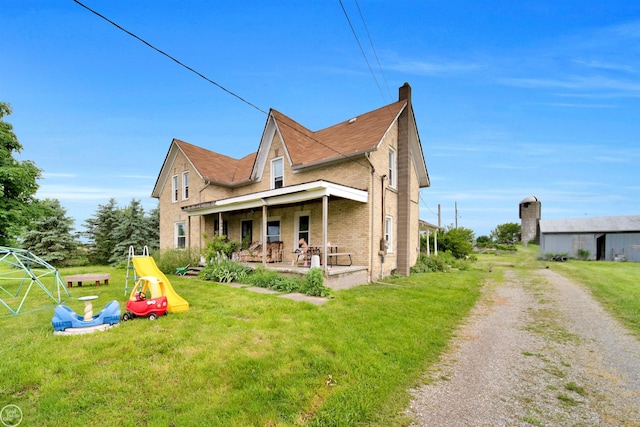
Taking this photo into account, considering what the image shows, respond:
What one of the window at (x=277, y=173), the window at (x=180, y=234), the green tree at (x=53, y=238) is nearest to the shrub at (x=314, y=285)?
the window at (x=277, y=173)

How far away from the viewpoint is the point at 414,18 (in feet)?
30.7

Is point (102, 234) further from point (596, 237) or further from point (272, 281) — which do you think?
point (596, 237)

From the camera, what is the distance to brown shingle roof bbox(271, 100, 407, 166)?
13016 mm

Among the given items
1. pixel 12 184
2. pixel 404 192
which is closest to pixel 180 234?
pixel 12 184

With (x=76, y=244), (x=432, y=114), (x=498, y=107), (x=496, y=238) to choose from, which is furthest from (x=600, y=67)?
(x=496, y=238)

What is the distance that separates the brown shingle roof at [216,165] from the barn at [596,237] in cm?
3022

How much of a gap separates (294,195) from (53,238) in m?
25.8

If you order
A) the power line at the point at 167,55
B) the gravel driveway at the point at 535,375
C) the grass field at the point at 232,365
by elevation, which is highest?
the power line at the point at 167,55

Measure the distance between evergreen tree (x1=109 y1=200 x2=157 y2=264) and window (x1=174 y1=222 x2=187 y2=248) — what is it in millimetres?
9089

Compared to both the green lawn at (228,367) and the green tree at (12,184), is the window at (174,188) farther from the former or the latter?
the green lawn at (228,367)

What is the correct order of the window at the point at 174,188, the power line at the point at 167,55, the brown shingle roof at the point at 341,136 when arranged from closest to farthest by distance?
1. the power line at the point at 167,55
2. the brown shingle roof at the point at 341,136
3. the window at the point at 174,188

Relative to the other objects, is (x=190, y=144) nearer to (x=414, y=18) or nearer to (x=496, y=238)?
(x=414, y=18)

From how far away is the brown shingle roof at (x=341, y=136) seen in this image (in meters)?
13.0

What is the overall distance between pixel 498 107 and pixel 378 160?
6.98 meters
